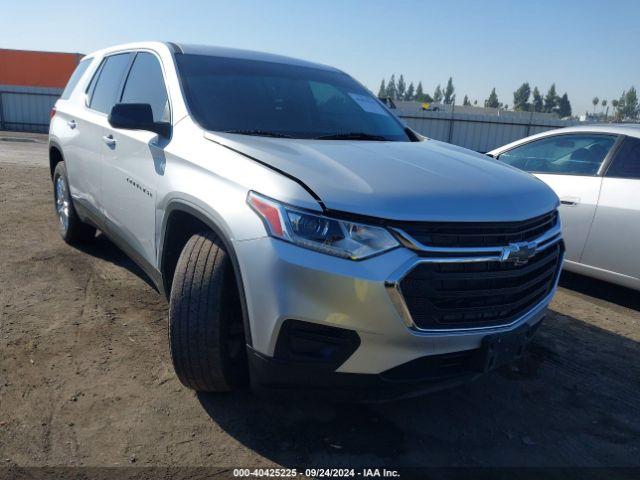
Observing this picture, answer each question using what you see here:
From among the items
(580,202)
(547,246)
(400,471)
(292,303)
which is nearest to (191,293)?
(292,303)

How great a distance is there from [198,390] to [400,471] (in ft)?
3.50

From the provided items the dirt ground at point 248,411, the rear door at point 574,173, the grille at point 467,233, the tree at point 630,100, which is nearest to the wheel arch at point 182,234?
the dirt ground at point 248,411

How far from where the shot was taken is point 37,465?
2.21 m

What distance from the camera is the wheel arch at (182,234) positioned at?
2.19m

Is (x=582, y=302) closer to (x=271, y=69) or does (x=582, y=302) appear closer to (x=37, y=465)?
(x=271, y=69)

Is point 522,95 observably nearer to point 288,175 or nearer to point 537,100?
point 537,100

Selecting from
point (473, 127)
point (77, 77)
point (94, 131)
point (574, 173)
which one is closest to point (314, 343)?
point (94, 131)

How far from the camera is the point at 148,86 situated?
136 inches

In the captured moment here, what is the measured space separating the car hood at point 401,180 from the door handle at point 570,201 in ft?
6.20

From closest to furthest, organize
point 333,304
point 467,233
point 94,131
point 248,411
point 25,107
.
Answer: point 333,304
point 467,233
point 248,411
point 94,131
point 25,107

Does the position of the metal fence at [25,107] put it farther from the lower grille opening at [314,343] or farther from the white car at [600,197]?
the lower grille opening at [314,343]

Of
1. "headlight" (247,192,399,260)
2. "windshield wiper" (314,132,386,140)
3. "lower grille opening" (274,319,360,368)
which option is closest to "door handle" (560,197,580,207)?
"windshield wiper" (314,132,386,140)

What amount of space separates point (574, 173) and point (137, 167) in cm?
372

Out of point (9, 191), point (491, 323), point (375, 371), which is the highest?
point (491, 323)
